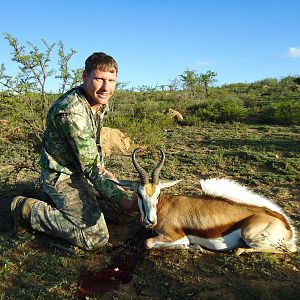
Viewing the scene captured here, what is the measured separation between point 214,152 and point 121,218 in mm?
5194

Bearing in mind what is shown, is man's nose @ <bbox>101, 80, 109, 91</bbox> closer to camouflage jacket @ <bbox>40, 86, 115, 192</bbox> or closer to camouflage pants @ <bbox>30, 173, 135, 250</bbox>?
camouflage jacket @ <bbox>40, 86, 115, 192</bbox>

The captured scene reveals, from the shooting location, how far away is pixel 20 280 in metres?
4.12

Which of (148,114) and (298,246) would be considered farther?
(148,114)

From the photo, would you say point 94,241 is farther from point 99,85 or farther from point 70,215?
point 99,85

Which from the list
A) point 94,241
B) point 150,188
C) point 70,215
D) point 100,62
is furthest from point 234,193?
point 100,62

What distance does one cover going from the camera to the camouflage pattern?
4.75 m

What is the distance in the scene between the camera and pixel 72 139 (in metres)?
4.74

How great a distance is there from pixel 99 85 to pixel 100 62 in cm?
29

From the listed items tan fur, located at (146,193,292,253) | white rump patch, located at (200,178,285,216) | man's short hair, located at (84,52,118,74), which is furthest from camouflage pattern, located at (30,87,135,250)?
white rump patch, located at (200,178,285,216)

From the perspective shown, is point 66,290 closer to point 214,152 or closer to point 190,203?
point 190,203

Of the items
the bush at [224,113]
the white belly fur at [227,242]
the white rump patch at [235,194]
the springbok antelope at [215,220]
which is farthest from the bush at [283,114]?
the white belly fur at [227,242]

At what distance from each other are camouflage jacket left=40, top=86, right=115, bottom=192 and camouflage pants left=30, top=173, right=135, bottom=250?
0.58 feet

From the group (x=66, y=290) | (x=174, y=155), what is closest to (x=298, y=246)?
(x=66, y=290)

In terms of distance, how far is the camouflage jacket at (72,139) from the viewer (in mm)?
4742
